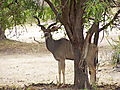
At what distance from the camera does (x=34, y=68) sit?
14.4 meters

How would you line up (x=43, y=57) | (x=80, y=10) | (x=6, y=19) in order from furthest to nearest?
(x=43, y=57), (x=6, y=19), (x=80, y=10)

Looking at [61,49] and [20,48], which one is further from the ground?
[20,48]

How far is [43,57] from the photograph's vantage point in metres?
17.7

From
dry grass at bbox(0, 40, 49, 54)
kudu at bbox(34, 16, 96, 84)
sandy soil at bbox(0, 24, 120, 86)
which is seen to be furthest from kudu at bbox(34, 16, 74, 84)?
dry grass at bbox(0, 40, 49, 54)

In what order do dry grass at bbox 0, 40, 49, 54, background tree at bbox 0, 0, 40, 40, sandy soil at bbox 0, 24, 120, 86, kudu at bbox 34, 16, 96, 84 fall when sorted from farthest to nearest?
dry grass at bbox 0, 40, 49, 54, sandy soil at bbox 0, 24, 120, 86, kudu at bbox 34, 16, 96, 84, background tree at bbox 0, 0, 40, 40

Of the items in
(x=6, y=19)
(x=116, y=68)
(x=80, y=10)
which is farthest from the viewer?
(x=116, y=68)

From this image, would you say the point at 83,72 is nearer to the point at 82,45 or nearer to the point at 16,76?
the point at 82,45

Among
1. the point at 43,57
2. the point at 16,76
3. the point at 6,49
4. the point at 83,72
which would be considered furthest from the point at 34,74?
the point at 6,49

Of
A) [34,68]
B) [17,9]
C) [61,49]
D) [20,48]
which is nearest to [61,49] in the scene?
[61,49]

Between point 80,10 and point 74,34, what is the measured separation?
564 mm

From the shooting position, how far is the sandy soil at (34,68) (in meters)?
11.9

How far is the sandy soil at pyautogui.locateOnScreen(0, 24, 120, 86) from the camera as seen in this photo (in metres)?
11.9

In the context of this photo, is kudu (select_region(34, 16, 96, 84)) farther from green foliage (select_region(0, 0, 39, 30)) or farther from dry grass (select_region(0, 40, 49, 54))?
dry grass (select_region(0, 40, 49, 54))

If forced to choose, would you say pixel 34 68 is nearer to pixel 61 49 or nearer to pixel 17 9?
pixel 61 49
